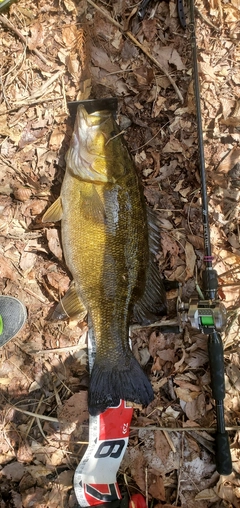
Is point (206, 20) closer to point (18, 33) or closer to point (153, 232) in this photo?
point (18, 33)

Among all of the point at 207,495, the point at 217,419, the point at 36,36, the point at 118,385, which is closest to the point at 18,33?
the point at 36,36

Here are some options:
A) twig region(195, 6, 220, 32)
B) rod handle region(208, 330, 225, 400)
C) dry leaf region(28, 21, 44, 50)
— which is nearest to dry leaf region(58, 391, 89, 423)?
rod handle region(208, 330, 225, 400)

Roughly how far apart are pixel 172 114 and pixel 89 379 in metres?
2.35

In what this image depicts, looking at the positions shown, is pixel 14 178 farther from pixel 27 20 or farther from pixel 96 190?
pixel 27 20

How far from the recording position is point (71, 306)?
336cm

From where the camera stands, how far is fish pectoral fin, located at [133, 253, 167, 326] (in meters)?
3.26

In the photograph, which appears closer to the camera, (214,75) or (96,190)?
(96,190)

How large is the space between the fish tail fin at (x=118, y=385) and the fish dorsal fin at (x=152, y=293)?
1.09 ft

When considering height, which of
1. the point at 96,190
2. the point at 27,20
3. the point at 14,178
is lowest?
the point at 96,190

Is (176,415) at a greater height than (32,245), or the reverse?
(32,245)

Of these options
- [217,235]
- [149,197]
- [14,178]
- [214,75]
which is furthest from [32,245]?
[214,75]

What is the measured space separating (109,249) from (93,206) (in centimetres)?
35

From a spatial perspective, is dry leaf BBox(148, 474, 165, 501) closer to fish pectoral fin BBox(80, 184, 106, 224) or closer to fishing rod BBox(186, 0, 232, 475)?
fishing rod BBox(186, 0, 232, 475)

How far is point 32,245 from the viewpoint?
3.56 m
